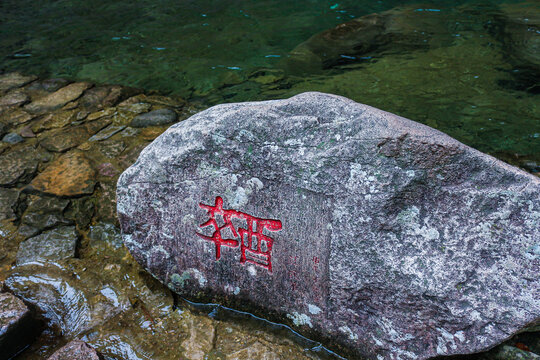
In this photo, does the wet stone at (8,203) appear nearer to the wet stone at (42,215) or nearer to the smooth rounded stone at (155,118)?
the wet stone at (42,215)

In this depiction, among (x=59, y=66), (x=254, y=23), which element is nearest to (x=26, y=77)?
(x=59, y=66)

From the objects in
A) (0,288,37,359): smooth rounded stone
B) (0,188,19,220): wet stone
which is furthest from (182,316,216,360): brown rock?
(0,188,19,220): wet stone

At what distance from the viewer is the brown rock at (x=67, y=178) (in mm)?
3908

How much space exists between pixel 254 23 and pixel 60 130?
14.7 ft

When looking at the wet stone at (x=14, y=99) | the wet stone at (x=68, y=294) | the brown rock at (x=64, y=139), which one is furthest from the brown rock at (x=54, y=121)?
the wet stone at (x=68, y=294)

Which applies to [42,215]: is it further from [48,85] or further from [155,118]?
[48,85]

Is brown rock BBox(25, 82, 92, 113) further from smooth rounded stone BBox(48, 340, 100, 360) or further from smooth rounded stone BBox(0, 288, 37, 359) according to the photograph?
smooth rounded stone BBox(48, 340, 100, 360)

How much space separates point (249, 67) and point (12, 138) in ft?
10.8

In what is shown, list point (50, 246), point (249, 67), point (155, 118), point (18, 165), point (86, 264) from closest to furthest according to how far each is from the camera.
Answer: point (86, 264) < point (50, 246) < point (18, 165) < point (155, 118) < point (249, 67)

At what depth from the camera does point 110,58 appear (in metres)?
6.86

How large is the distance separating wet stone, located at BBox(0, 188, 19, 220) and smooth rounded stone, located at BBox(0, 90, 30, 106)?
204 centimetres

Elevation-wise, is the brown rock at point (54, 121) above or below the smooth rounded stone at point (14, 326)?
above

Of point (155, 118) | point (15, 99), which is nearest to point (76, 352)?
point (155, 118)

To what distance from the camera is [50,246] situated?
132 inches
